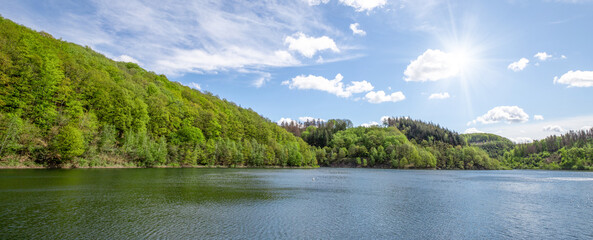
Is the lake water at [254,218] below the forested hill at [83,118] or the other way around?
below

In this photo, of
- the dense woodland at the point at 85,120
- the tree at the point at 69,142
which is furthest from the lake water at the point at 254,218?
the dense woodland at the point at 85,120

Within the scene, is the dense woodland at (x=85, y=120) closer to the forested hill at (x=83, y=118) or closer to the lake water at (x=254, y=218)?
the forested hill at (x=83, y=118)

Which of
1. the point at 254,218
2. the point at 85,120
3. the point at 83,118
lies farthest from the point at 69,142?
the point at 254,218

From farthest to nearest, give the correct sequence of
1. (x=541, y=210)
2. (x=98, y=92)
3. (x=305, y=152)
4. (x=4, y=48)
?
(x=305, y=152) < (x=98, y=92) < (x=4, y=48) < (x=541, y=210)

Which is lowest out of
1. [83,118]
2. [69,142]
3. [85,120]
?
[69,142]

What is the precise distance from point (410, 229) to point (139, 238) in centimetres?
1699

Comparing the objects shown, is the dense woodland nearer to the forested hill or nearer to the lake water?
the forested hill

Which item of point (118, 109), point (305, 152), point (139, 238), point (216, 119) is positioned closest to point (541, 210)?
point (139, 238)

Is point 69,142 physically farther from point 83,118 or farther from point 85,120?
point 83,118

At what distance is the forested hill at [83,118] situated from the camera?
5509 centimetres

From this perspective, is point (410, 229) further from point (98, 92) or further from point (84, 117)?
point (98, 92)

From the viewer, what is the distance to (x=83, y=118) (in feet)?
218

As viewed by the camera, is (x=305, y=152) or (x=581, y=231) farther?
(x=305, y=152)

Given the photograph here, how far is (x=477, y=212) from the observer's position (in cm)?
2745
